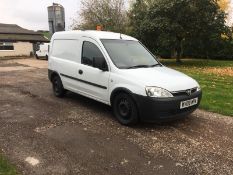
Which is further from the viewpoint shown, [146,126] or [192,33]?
[192,33]

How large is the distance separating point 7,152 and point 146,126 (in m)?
2.91

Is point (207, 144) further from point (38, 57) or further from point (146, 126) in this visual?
point (38, 57)

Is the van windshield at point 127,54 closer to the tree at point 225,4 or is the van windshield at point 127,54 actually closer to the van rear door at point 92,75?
the van rear door at point 92,75

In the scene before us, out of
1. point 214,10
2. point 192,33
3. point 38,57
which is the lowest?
point 38,57

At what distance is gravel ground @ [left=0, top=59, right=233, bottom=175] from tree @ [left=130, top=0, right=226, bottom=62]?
14.4 metres

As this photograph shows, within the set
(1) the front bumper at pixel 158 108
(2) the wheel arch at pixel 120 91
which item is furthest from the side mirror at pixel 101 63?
(1) the front bumper at pixel 158 108

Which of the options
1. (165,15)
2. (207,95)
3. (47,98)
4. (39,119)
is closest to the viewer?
(39,119)

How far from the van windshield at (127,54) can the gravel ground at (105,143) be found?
1.39 m

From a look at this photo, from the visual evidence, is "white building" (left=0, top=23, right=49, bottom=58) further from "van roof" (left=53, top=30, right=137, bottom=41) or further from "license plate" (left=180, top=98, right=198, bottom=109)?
"license plate" (left=180, top=98, right=198, bottom=109)

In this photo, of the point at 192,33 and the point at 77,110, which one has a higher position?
the point at 192,33

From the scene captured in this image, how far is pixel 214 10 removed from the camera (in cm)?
2117

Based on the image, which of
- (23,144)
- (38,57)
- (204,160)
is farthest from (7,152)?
(38,57)

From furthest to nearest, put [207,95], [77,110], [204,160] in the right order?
[207,95] < [77,110] < [204,160]

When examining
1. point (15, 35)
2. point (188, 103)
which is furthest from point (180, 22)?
point (15, 35)
